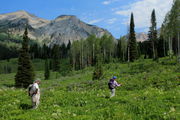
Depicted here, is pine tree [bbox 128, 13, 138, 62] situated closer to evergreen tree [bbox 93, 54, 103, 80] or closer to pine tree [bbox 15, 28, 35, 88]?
evergreen tree [bbox 93, 54, 103, 80]

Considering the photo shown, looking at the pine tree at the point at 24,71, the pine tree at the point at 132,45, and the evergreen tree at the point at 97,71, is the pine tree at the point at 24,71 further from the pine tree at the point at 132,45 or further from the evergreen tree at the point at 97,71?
the pine tree at the point at 132,45

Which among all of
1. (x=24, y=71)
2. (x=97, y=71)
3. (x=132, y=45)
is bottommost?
(x=24, y=71)

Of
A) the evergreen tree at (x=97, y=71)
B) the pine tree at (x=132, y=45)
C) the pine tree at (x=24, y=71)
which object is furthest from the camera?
the pine tree at (x=132, y=45)

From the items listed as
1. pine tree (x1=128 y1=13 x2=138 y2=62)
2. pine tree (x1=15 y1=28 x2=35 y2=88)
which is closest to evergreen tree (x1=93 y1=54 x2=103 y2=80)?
pine tree (x1=15 y1=28 x2=35 y2=88)

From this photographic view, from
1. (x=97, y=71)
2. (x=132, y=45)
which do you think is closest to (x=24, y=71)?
(x=97, y=71)

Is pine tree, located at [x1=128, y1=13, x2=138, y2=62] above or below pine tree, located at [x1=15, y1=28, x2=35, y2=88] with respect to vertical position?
above

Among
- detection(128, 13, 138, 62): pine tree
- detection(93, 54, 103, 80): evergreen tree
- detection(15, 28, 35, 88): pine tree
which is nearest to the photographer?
detection(93, 54, 103, 80): evergreen tree

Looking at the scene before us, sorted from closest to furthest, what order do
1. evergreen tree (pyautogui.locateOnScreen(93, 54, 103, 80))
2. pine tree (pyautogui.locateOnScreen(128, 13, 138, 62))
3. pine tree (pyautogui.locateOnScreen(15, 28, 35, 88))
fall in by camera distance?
evergreen tree (pyautogui.locateOnScreen(93, 54, 103, 80)) → pine tree (pyautogui.locateOnScreen(15, 28, 35, 88)) → pine tree (pyautogui.locateOnScreen(128, 13, 138, 62))

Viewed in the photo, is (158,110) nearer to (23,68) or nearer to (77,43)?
(23,68)

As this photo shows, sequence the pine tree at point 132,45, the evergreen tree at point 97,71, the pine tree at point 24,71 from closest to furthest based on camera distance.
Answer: the evergreen tree at point 97,71 → the pine tree at point 24,71 → the pine tree at point 132,45

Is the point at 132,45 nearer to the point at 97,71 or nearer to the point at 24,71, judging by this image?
the point at 97,71

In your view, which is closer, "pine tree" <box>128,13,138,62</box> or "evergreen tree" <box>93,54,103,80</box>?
"evergreen tree" <box>93,54,103,80</box>

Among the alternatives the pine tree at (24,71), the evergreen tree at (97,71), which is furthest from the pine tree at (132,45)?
the pine tree at (24,71)

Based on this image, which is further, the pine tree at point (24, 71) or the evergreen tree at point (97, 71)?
the pine tree at point (24, 71)
